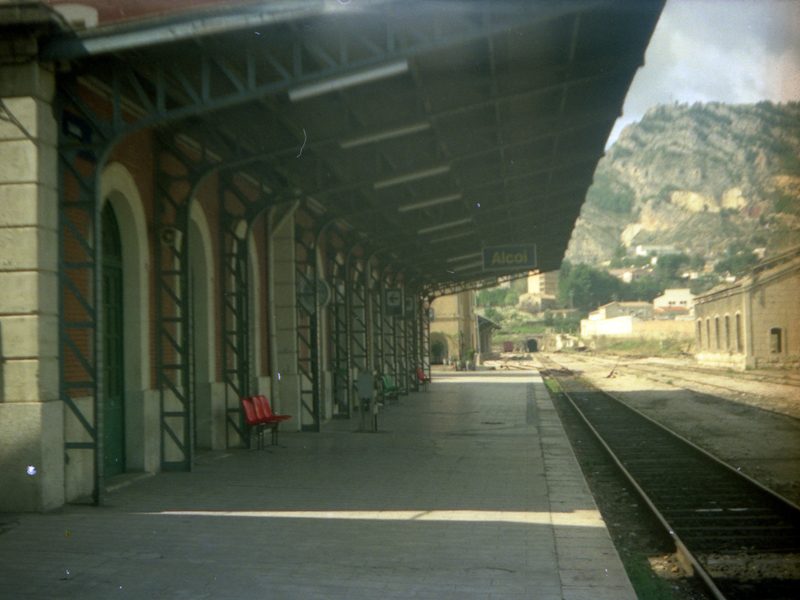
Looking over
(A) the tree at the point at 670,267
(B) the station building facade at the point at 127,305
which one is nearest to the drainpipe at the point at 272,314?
(B) the station building facade at the point at 127,305

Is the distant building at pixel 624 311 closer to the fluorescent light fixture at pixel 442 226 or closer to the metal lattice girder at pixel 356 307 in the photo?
the fluorescent light fixture at pixel 442 226

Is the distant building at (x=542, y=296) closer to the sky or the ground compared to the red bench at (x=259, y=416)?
closer to the sky

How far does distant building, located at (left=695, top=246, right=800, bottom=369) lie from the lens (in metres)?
31.8

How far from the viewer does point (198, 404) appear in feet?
39.6

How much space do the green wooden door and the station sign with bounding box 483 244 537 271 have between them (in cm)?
1525

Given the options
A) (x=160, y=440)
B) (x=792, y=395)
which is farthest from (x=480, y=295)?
(x=160, y=440)

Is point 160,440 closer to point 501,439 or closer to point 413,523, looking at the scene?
point 413,523

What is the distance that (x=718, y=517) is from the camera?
26.0 feet

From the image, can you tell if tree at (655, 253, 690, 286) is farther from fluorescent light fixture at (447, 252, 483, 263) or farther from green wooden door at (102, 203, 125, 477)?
green wooden door at (102, 203, 125, 477)

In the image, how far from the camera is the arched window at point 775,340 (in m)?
34.1

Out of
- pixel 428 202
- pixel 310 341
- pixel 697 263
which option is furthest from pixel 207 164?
pixel 697 263

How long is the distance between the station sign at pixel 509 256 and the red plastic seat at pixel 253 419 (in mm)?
12444

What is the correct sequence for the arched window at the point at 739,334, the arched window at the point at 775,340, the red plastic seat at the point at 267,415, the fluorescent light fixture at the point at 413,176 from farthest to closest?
the arched window at the point at 739,334 < the arched window at the point at 775,340 < the fluorescent light fixture at the point at 413,176 < the red plastic seat at the point at 267,415

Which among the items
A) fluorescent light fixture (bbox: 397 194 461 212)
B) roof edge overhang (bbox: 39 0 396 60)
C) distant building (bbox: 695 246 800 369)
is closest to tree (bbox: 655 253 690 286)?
distant building (bbox: 695 246 800 369)
